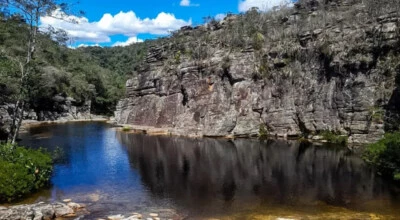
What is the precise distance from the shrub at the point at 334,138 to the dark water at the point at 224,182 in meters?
4.71

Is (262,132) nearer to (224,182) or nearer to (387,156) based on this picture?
(387,156)

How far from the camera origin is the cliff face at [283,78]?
196ft

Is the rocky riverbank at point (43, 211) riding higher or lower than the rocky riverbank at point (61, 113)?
lower

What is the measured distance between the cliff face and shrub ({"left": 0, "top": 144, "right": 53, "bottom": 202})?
40884 mm

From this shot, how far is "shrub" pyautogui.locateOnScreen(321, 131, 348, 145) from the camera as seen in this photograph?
5918cm

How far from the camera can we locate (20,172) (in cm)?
3069

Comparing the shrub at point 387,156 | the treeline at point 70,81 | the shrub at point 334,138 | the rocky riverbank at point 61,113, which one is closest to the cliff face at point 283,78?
the shrub at point 334,138

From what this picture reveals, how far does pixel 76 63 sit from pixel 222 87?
7412 centimetres

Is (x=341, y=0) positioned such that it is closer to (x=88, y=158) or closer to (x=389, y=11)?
(x=389, y=11)

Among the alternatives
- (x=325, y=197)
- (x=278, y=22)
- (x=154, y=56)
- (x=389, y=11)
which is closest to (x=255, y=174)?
→ (x=325, y=197)

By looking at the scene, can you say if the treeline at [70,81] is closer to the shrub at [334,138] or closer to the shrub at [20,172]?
the shrub at [20,172]

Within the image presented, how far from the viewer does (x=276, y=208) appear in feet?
95.2

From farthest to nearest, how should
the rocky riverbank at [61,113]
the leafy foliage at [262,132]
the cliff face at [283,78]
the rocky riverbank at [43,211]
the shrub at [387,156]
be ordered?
the rocky riverbank at [61,113] < the leafy foliage at [262,132] < the cliff face at [283,78] < the shrub at [387,156] < the rocky riverbank at [43,211]

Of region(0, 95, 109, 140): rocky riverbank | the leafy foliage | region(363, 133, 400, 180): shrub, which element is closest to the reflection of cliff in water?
region(363, 133, 400, 180): shrub
